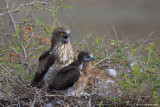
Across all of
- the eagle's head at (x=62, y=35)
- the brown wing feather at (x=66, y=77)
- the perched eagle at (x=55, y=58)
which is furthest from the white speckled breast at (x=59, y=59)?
the brown wing feather at (x=66, y=77)

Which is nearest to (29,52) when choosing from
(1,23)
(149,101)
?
(1,23)

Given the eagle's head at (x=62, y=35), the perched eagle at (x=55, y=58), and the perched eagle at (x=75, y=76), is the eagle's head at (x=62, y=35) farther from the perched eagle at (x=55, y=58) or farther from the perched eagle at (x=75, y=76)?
the perched eagle at (x=75, y=76)

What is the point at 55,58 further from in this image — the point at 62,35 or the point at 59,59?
the point at 62,35

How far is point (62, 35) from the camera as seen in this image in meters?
6.21

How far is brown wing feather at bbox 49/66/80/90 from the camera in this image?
18.5 feet

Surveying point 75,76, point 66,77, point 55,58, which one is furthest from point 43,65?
point 75,76

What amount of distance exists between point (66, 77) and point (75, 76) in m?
0.17

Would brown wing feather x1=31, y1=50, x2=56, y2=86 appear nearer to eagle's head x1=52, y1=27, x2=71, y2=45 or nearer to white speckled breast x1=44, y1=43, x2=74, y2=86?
white speckled breast x1=44, y1=43, x2=74, y2=86

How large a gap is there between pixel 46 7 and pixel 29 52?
1114mm

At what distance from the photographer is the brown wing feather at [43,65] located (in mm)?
6066

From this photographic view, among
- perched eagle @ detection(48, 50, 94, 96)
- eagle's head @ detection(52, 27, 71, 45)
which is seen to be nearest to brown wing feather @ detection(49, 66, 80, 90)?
perched eagle @ detection(48, 50, 94, 96)

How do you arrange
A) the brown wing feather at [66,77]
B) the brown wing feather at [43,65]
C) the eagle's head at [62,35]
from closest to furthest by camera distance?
1. the brown wing feather at [66,77]
2. the brown wing feather at [43,65]
3. the eagle's head at [62,35]

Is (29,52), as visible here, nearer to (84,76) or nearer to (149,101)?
(84,76)

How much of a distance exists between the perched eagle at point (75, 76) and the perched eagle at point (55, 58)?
1.13 ft
